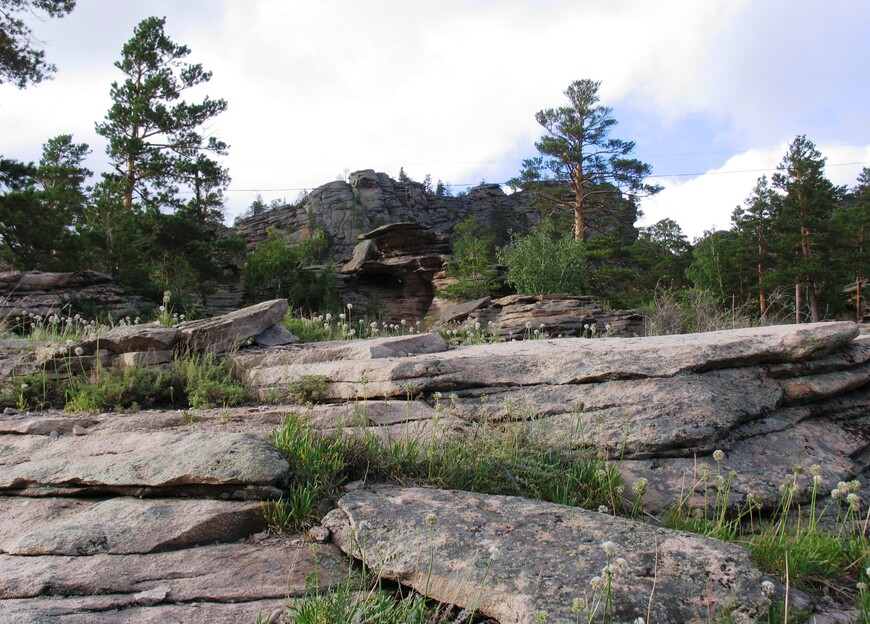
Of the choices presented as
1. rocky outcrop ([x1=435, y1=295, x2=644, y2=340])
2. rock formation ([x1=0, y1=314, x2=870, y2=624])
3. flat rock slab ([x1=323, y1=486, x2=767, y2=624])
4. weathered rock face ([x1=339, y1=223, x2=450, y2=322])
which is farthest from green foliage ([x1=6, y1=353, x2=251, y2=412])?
weathered rock face ([x1=339, y1=223, x2=450, y2=322])

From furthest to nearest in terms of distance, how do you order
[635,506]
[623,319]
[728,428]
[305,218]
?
[305,218] < [623,319] < [728,428] < [635,506]

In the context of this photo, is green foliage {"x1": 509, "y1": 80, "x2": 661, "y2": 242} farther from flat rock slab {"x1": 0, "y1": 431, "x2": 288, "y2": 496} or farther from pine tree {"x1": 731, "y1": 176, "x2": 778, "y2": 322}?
flat rock slab {"x1": 0, "y1": 431, "x2": 288, "y2": 496}

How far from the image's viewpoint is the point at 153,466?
3.46m

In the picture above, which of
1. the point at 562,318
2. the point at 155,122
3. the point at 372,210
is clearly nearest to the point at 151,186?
the point at 155,122

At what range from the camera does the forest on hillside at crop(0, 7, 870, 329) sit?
18906 millimetres

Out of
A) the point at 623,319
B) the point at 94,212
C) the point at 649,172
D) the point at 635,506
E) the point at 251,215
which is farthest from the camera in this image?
the point at 251,215

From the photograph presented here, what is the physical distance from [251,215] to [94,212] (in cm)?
3101

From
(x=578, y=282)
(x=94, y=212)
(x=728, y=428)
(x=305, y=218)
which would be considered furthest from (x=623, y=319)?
(x=305, y=218)

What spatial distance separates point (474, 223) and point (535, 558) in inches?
1158

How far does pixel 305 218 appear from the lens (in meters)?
51.5

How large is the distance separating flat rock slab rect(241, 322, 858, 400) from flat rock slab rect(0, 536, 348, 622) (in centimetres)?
200

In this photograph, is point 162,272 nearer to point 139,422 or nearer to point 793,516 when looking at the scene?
point 139,422

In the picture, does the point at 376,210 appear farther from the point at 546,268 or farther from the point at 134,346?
the point at 134,346

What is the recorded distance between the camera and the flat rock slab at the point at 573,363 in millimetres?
5020
